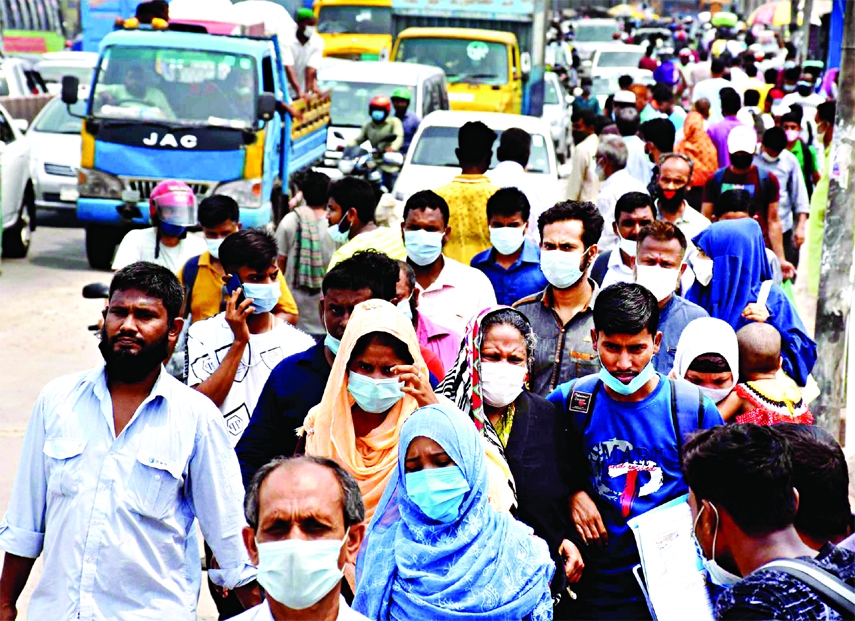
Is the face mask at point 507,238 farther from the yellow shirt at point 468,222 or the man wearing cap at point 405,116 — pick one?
the man wearing cap at point 405,116

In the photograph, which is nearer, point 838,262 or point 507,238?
point 507,238

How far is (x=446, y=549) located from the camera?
3775 millimetres

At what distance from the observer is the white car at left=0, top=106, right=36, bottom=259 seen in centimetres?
1522

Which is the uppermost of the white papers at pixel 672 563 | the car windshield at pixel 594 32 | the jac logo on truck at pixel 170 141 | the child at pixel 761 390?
the car windshield at pixel 594 32

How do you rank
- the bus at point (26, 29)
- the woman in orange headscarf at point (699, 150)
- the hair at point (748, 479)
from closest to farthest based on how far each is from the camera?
the hair at point (748, 479), the woman in orange headscarf at point (699, 150), the bus at point (26, 29)

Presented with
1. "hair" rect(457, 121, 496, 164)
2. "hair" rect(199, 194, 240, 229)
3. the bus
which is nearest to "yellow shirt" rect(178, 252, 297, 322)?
"hair" rect(199, 194, 240, 229)

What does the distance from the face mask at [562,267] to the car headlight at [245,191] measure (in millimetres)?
8750

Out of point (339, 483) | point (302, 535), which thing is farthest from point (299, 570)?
point (339, 483)

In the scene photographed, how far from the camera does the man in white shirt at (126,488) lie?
399 centimetres

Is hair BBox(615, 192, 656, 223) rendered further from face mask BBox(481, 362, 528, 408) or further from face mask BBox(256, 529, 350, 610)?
face mask BBox(256, 529, 350, 610)

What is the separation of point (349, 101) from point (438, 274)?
13.6 metres

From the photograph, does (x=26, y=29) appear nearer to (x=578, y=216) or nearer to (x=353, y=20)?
(x=353, y=20)

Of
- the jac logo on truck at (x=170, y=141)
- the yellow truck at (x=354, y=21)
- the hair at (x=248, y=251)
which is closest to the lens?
the hair at (x=248, y=251)

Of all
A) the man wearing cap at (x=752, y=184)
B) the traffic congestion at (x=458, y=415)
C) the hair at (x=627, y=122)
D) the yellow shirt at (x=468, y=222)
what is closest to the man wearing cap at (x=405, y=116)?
the hair at (x=627, y=122)
